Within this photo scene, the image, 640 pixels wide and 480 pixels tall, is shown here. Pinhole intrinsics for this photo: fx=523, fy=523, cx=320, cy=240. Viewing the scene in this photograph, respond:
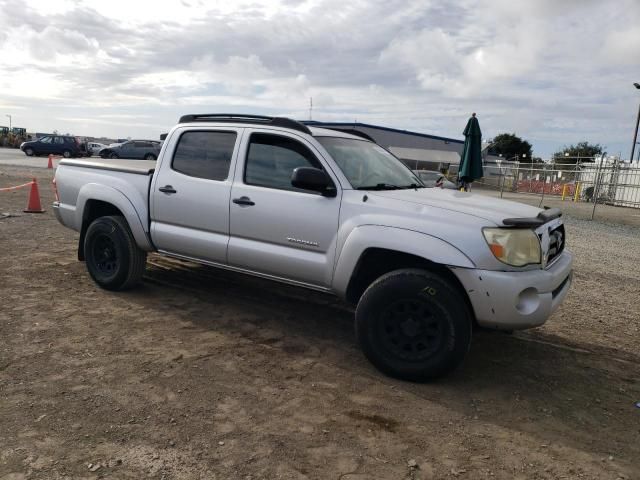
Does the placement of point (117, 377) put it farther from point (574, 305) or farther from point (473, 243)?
point (574, 305)

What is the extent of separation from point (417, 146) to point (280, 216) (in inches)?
2205

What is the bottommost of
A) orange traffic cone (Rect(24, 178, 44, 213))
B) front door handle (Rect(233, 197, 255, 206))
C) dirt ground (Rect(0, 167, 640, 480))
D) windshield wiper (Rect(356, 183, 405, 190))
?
dirt ground (Rect(0, 167, 640, 480))

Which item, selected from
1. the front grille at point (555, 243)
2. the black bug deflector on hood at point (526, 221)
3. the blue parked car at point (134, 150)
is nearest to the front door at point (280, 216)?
the black bug deflector on hood at point (526, 221)

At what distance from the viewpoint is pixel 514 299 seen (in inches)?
138

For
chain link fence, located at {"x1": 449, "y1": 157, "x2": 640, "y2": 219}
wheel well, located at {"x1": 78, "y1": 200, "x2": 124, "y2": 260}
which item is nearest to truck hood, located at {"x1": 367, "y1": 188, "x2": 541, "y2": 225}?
wheel well, located at {"x1": 78, "y1": 200, "x2": 124, "y2": 260}

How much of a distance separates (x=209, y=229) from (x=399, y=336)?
6.64 feet

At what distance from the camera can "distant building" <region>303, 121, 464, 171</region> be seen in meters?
48.4

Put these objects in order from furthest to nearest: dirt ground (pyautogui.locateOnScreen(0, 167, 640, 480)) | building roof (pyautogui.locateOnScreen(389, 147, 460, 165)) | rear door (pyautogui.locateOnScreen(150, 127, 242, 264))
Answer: building roof (pyautogui.locateOnScreen(389, 147, 460, 165)) < rear door (pyautogui.locateOnScreen(150, 127, 242, 264)) < dirt ground (pyautogui.locateOnScreen(0, 167, 640, 480))

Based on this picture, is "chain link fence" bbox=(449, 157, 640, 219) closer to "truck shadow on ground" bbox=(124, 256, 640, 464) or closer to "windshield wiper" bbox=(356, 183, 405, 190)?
"truck shadow on ground" bbox=(124, 256, 640, 464)

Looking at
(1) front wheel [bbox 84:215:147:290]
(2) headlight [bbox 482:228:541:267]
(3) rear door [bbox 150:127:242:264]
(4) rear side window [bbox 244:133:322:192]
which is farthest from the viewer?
(1) front wheel [bbox 84:215:147:290]

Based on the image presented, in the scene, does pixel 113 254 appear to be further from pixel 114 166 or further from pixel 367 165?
pixel 367 165

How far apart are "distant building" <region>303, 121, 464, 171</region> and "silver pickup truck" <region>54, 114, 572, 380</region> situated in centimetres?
4097

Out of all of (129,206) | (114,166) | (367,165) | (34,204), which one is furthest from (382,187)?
(34,204)

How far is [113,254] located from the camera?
556cm
